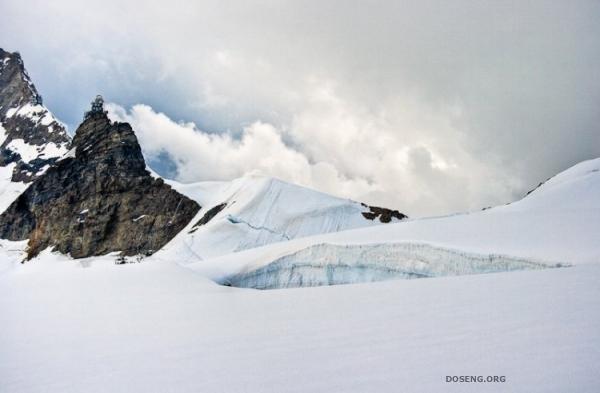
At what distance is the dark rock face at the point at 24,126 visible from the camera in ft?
449

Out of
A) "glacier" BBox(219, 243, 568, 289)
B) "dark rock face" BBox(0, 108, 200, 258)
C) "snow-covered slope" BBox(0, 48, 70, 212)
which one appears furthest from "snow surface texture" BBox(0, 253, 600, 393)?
"snow-covered slope" BBox(0, 48, 70, 212)

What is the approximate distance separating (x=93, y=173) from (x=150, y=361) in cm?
7548

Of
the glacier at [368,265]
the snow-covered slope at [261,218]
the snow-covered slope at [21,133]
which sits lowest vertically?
the glacier at [368,265]

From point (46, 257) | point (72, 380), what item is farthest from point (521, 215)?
point (46, 257)

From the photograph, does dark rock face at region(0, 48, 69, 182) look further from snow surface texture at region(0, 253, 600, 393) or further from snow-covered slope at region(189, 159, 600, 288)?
snow surface texture at region(0, 253, 600, 393)

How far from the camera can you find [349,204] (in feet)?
178

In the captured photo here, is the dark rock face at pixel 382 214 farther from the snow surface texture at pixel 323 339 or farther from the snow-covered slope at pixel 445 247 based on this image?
the snow surface texture at pixel 323 339

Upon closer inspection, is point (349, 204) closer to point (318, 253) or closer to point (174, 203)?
point (174, 203)

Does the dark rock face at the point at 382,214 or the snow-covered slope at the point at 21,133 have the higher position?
the snow-covered slope at the point at 21,133

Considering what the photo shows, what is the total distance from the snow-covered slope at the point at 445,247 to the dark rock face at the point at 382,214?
102 ft

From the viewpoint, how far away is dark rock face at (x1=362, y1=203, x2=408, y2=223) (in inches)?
2141

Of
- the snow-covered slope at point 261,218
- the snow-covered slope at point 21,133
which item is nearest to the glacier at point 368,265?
the snow-covered slope at point 261,218

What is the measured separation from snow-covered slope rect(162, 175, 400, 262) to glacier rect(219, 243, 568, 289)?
25.5m

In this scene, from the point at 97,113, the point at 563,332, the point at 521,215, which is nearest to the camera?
the point at 563,332
